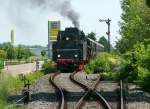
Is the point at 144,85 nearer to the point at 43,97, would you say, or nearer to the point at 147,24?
the point at 43,97

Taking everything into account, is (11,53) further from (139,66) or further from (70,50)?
(139,66)

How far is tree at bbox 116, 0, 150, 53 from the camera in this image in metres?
46.6

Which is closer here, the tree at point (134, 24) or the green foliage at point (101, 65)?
the green foliage at point (101, 65)

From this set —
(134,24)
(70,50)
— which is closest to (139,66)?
(70,50)

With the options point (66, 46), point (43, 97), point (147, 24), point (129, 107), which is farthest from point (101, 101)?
point (147, 24)

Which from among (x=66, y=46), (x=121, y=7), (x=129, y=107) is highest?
(x=121, y=7)

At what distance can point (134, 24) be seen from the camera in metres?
48.2

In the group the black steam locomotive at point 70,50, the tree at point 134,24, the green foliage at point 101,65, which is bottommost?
the green foliage at point 101,65

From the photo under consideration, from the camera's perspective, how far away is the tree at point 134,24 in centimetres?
4656

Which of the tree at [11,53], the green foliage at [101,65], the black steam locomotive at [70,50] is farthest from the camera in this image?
the tree at [11,53]

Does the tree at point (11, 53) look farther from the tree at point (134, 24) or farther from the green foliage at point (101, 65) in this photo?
the green foliage at point (101, 65)

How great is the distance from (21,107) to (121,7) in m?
44.2

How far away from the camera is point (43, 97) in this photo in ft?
71.1

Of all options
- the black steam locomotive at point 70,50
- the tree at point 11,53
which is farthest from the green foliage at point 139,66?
the tree at point 11,53
